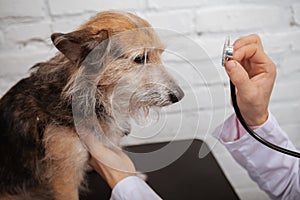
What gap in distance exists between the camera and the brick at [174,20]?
2.71ft

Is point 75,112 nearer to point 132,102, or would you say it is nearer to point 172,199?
point 132,102

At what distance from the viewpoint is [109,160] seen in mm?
589

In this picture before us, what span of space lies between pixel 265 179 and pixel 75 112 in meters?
0.45

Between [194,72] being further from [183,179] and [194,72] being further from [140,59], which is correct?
[183,179]

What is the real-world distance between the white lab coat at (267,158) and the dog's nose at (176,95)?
203 millimetres

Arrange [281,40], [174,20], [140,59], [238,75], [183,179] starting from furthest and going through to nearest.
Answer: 1. [281,40]
2. [174,20]
3. [183,179]
4. [238,75]
5. [140,59]

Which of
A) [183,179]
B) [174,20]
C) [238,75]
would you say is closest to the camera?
[238,75]

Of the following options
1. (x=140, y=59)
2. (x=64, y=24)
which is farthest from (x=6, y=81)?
(x=140, y=59)

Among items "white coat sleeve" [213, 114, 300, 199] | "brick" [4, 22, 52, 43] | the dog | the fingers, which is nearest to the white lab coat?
"white coat sleeve" [213, 114, 300, 199]

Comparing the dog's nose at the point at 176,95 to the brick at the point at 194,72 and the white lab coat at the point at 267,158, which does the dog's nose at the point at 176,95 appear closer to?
the brick at the point at 194,72

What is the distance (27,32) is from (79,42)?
1.01 feet

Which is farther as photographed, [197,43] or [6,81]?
[6,81]

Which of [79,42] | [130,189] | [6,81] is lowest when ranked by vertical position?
[130,189]

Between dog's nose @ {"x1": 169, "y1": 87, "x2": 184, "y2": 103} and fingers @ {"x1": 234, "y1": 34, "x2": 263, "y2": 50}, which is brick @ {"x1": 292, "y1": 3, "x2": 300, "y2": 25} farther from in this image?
dog's nose @ {"x1": 169, "y1": 87, "x2": 184, "y2": 103}
